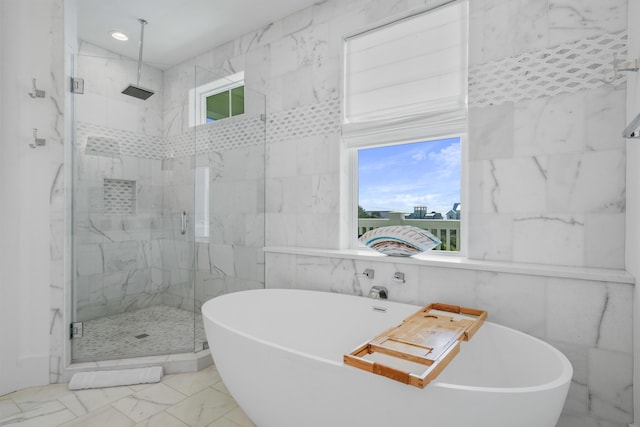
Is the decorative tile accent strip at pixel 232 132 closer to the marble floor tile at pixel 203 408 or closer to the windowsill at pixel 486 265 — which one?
the windowsill at pixel 486 265

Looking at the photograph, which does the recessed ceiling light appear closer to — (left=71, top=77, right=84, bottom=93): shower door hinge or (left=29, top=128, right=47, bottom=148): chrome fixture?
(left=71, top=77, right=84, bottom=93): shower door hinge

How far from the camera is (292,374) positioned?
4.27ft

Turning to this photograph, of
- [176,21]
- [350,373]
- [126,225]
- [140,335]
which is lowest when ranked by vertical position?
Result: [140,335]

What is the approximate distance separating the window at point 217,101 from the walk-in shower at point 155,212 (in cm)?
3

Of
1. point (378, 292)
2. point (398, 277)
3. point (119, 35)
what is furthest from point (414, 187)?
point (119, 35)

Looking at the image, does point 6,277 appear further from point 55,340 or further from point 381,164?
point 381,164

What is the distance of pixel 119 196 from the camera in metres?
3.03

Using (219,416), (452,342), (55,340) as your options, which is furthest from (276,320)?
(55,340)

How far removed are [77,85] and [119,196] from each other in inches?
40.1

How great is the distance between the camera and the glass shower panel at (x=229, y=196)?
2.73m

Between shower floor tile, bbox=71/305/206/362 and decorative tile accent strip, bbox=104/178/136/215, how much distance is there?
0.95 meters

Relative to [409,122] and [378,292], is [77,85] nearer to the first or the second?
[409,122]

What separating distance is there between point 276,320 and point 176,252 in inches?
52.7

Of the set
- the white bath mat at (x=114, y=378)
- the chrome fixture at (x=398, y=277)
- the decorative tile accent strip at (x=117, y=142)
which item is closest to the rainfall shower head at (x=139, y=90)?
the decorative tile accent strip at (x=117, y=142)
